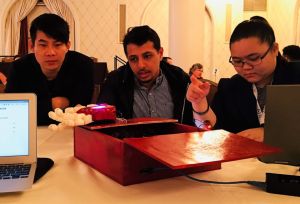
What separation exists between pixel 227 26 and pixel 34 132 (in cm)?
609

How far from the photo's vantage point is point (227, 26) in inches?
260

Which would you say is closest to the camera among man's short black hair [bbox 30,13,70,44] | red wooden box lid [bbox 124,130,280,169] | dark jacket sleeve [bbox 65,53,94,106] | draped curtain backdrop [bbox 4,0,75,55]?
red wooden box lid [bbox 124,130,280,169]

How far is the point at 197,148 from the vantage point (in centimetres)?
80

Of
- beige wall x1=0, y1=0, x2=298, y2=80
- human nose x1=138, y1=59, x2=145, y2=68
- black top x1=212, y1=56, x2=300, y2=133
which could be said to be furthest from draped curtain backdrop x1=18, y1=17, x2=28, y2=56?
black top x1=212, y1=56, x2=300, y2=133

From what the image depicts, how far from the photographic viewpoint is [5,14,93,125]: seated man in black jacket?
1.91 meters

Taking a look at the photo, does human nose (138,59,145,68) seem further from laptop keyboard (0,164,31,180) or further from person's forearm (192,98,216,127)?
laptop keyboard (0,164,31,180)

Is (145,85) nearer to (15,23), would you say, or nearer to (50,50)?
(50,50)

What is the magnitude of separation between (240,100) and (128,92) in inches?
23.3

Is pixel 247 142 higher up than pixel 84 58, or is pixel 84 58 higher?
pixel 84 58

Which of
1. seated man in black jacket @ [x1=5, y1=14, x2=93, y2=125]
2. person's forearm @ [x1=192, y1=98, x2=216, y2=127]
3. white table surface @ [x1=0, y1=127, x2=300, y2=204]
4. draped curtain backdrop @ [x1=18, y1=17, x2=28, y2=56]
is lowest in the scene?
white table surface @ [x1=0, y1=127, x2=300, y2=204]

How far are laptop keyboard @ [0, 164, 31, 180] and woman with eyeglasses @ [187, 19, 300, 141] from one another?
655 millimetres

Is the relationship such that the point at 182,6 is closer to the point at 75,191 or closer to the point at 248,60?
the point at 248,60

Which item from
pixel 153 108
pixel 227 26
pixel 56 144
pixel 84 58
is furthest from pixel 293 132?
pixel 227 26

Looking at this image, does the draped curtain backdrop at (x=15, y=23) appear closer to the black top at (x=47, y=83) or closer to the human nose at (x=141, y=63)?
the black top at (x=47, y=83)
